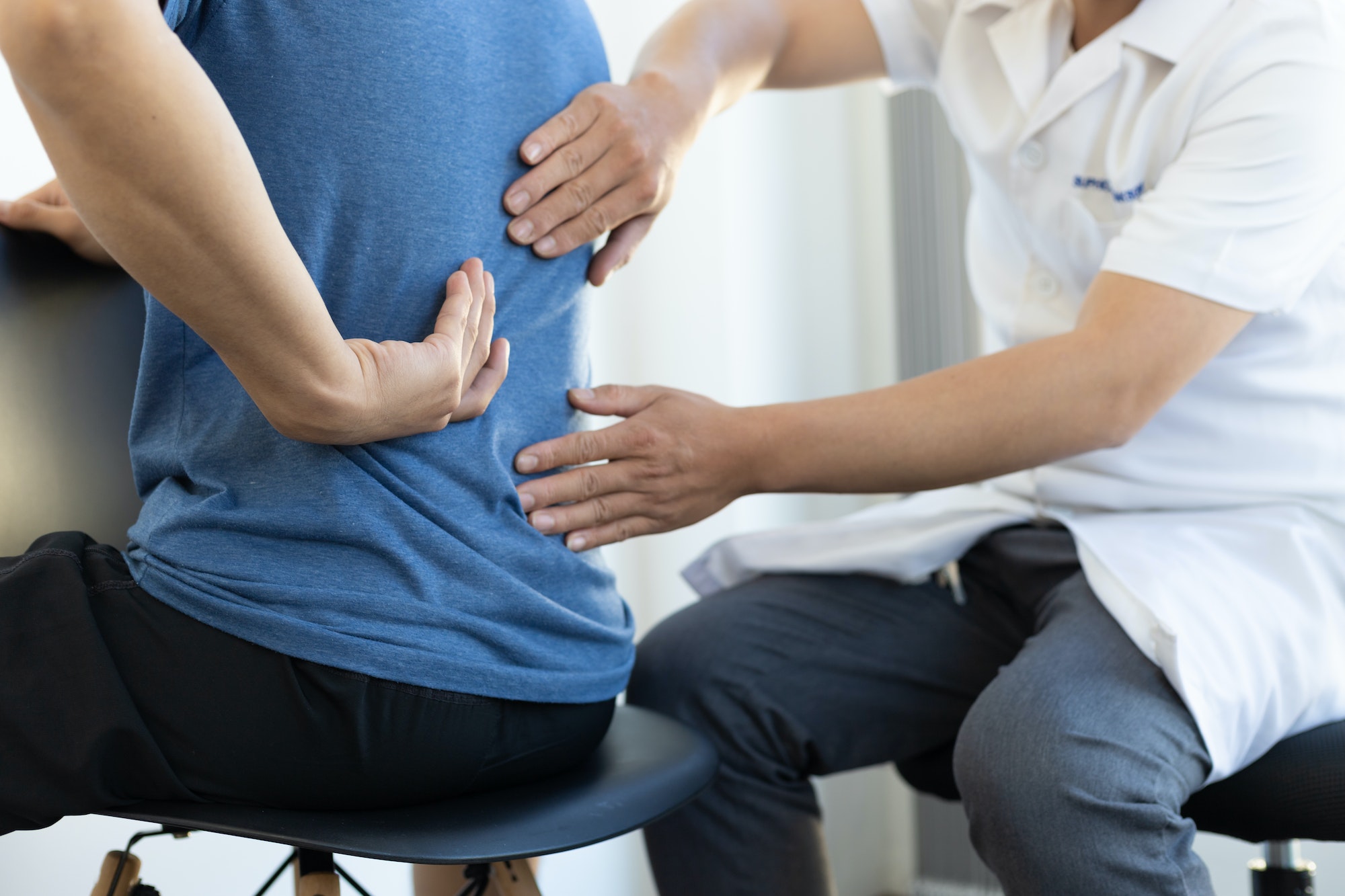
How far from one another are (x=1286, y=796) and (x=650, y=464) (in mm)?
553

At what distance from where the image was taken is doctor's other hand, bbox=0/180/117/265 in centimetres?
84

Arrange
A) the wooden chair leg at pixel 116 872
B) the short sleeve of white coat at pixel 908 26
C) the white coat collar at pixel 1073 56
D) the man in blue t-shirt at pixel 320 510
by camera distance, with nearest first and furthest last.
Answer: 1. the man in blue t-shirt at pixel 320 510
2. the wooden chair leg at pixel 116 872
3. the white coat collar at pixel 1073 56
4. the short sleeve of white coat at pixel 908 26

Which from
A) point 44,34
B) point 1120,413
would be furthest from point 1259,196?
point 44,34

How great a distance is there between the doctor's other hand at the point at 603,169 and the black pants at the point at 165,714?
0.32 meters

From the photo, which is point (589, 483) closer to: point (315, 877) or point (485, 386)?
point (485, 386)

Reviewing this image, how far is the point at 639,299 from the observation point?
1598 millimetres

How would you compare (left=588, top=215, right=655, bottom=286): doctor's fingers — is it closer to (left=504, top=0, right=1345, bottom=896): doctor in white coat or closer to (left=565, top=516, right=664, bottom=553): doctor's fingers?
(left=504, top=0, right=1345, bottom=896): doctor in white coat

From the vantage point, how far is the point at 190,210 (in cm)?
50

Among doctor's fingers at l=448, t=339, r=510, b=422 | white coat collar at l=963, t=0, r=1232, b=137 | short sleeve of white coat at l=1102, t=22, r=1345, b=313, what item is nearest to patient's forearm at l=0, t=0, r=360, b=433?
doctor's fingers at l=448, t=339, r=510, b=422

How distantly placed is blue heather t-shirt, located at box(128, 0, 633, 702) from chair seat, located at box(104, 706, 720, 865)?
7 centimetres

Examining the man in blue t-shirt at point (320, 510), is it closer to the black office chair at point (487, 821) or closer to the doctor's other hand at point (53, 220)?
the black office chair at point (487, 821)

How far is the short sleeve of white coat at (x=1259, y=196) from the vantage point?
918 mm

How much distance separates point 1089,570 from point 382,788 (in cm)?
64

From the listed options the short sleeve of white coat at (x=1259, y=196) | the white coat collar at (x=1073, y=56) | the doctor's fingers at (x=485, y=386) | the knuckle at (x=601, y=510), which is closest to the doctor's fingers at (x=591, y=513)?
the knuckle at (x=601, y=510)
